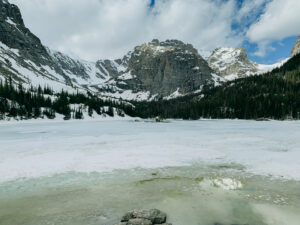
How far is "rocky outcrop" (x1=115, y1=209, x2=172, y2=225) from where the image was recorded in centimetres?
607

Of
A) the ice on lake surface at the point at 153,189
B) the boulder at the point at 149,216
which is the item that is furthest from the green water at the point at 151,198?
the boulder at the point at 149,216

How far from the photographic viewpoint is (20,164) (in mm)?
14422

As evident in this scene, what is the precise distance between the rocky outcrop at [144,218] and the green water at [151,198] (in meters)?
0.49

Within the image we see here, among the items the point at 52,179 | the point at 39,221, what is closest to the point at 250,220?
the point at 39,221

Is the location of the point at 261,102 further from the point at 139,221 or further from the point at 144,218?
the point at 139,221

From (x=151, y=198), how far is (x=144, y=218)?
7.89 ft

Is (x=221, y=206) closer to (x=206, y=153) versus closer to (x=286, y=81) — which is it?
(x=206, y=153)

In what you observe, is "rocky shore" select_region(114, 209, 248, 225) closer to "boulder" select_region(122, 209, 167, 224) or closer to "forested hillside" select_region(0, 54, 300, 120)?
"boulder" select_region(122, 209, 167, 224)

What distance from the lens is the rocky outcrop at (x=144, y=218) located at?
607cm

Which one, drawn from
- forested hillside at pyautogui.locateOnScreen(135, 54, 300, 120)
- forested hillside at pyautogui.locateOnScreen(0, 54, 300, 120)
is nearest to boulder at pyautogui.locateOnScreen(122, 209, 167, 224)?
forested hillside at pyautogui.locateOnScreen(0, 54, 300, 120)

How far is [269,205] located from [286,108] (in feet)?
419

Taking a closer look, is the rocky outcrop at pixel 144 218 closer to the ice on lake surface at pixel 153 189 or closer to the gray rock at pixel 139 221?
the gray rock at pixel 139 221

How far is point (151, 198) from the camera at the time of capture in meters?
8.72

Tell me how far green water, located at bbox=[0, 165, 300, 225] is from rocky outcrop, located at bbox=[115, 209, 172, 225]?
493mm
